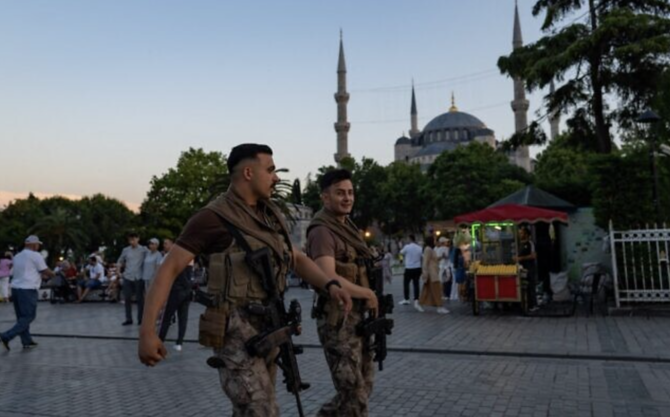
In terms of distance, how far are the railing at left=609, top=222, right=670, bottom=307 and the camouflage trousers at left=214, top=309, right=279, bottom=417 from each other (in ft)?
34.3

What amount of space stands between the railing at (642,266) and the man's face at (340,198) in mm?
9348

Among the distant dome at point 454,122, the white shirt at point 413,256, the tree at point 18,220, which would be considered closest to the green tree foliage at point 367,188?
the tree at point 18,220

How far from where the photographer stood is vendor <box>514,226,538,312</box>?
1273 centimetres

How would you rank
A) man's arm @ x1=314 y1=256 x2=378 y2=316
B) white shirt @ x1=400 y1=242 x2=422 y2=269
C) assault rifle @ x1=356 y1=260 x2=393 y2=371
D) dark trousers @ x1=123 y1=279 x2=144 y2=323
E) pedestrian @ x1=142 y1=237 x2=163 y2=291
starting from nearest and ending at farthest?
man's arm @ x1=314 y1=256 x2=378 y2=316 < assault rifle @ x1=356 y1=260 x2=393 y2=371 < pedestrian @ x1=142 y1=237 x2=163 y2=291 < dark trousers @ x1=123 y1=279 x2=144 y2=323 < white shirt @ x1=400 y1=242 x2=422 y2=269

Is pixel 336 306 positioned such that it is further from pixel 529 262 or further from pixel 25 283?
pixel 529 262

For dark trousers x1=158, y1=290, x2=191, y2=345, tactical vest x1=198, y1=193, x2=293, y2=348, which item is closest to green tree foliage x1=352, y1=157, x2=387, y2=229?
dark trousers x1=158, y1=290, x2=191, y2=345

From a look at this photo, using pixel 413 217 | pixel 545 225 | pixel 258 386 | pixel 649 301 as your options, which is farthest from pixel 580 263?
pixel 413 217

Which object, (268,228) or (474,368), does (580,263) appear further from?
(268,228)

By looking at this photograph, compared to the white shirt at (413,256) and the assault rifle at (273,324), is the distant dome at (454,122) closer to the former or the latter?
the white shirt at (413,256)

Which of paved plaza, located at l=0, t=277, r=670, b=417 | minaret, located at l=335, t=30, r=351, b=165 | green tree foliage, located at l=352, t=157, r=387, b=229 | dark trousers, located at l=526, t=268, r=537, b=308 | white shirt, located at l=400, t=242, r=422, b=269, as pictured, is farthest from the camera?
minaret, located at l=335, t=30, r=351, b=165

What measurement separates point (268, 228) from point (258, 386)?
2.55 ft

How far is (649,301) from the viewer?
11547 mm

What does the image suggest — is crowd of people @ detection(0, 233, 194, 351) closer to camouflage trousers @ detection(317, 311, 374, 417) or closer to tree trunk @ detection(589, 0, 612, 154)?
camouflage trousers @ detection(317, 311, 374, 417)

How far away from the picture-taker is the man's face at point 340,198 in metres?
3.84
